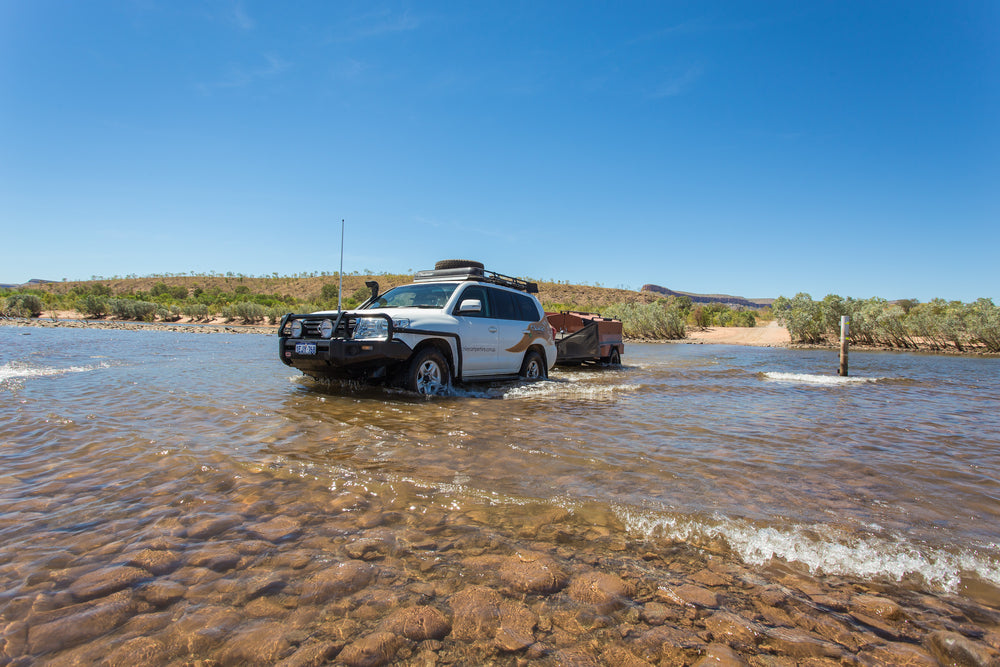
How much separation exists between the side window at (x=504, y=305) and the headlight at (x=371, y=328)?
95.2 inches

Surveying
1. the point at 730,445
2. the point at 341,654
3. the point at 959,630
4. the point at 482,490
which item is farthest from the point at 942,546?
the point at 341,654

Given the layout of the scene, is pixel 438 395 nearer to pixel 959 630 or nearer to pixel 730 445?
pixel 730 445

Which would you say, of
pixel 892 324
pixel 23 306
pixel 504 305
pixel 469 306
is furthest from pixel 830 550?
pixel 23 306

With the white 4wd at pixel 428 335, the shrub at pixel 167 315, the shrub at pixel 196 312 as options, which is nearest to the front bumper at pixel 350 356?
the white 4wd at pixel 428 335

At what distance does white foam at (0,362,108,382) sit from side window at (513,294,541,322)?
8.06 metres

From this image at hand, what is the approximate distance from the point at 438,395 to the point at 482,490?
4.15 meters

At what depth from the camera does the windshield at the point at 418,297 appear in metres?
8.16

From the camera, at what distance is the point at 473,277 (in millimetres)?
8625

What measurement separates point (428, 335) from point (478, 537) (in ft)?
15.8

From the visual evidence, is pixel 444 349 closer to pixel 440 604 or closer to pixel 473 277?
pixel 473 277

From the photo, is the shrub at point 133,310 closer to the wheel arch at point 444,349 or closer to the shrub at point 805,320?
the wheel arch at point 444,349

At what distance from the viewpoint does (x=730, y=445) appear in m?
5.10

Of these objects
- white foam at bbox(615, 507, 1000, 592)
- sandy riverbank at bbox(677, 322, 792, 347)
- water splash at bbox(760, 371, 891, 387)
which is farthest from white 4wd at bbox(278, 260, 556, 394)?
sandy riverbank at bbox(677, 322, 792, 347)

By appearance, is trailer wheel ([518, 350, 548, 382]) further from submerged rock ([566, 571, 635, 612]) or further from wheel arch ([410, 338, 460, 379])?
submerged rock ([566, 571, 635, 612])
